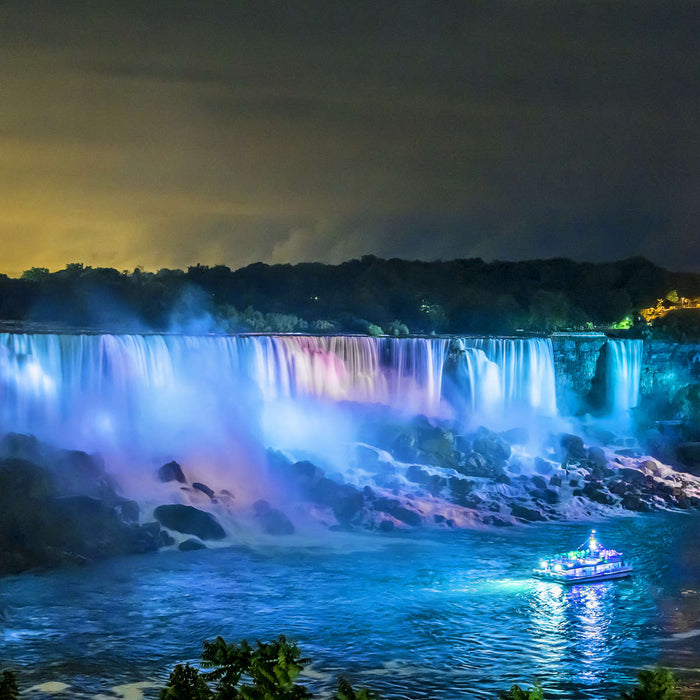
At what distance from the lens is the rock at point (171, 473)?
40.6m

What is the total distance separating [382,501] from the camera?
41.3 meters

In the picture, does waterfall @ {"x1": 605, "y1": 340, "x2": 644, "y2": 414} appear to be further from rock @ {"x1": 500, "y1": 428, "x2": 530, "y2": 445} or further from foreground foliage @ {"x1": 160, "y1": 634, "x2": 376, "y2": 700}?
foreground foliage @ {"x1": 160, "y1": 634, "x2": 376, "y2": 700}

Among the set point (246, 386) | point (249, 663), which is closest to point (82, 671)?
point (249, 663)

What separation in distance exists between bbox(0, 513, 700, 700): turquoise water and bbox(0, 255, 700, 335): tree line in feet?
102

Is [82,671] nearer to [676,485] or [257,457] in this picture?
[257,457]

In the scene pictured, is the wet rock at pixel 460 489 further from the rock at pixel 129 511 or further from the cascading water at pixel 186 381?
the rock at pixel 129 511

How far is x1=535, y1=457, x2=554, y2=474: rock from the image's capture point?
159 feet

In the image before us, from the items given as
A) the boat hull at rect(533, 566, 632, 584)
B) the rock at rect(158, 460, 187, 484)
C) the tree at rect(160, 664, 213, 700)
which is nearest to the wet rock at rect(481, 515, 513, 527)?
the boat hull at rect(533, 566, 632, 584)

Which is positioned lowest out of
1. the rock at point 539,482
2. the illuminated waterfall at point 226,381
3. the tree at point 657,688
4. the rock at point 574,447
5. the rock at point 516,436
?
the rock at point 539,482

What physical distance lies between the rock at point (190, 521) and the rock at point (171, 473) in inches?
127

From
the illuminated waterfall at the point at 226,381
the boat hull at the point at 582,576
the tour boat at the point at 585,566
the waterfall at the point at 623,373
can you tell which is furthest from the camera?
the waterfall at the point at 623,373

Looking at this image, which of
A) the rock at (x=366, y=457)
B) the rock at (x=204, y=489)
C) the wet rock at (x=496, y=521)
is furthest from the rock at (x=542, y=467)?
the rock at (x=204, y=489)

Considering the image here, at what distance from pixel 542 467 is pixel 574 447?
296 centimetres

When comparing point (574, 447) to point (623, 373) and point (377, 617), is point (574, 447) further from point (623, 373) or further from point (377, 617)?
point (377, 617)
